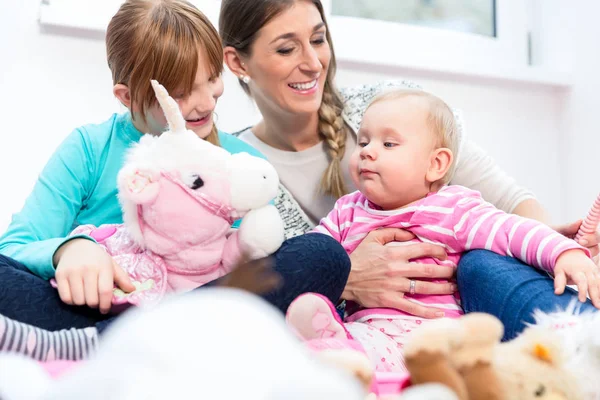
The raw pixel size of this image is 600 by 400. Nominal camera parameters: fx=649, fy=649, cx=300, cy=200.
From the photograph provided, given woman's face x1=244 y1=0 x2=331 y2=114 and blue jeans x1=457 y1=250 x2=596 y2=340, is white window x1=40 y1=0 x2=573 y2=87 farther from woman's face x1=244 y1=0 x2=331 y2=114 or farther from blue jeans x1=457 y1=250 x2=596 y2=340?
blue jeans x1=457 y1=250 x2=596 y2=340

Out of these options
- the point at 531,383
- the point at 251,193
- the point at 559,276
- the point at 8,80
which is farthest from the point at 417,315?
the point at 8,80

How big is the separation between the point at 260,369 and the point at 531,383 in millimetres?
246

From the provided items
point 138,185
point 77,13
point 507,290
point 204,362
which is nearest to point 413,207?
point 507,290

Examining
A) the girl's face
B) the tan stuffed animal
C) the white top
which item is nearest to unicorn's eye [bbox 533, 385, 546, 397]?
the tan stuffed animal

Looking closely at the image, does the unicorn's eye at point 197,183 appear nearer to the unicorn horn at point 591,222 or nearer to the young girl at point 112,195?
the young girl at point 112,195

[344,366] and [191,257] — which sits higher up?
[344,366]

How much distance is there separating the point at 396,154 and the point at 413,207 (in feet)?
0.31

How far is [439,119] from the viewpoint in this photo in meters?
1.15

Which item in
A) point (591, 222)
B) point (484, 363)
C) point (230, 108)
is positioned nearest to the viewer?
point (484, 363)

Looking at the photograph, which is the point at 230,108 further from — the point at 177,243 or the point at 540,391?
the point at 540,391

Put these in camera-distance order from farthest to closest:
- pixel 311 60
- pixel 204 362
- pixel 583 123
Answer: pixel 583 123, pixel 311 60, pixel 204 362

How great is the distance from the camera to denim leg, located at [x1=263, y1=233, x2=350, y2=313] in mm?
838

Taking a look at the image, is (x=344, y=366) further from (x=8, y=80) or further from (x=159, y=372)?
(x=8, y=80)

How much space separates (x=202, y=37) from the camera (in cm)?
106
